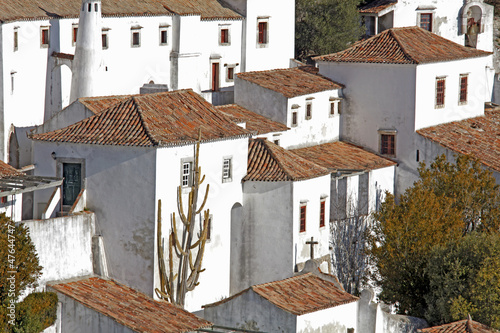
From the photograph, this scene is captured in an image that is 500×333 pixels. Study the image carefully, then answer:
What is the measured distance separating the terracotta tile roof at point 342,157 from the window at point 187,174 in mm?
10292

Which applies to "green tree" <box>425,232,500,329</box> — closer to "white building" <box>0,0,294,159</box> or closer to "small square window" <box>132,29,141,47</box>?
"white building" <box>0,0,294,159</box>

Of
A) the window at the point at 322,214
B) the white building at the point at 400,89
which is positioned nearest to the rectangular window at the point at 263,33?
the white building at the point at 400,89

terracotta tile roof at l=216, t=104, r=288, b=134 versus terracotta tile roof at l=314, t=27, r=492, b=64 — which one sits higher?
terracotta tile roof at l=314, t=27, r=492, b=64

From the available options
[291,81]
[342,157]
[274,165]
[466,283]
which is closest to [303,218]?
[274,165]

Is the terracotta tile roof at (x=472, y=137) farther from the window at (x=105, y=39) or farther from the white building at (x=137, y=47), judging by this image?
the window at (x=105, y=39)

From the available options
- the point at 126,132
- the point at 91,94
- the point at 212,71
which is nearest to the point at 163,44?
the point at 212,71

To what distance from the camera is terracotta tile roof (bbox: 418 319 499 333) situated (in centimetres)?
4584

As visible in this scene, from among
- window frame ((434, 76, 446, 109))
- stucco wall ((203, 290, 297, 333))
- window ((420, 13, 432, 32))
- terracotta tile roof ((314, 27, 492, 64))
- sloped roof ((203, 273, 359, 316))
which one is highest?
window ((420, 13, 432, 32))

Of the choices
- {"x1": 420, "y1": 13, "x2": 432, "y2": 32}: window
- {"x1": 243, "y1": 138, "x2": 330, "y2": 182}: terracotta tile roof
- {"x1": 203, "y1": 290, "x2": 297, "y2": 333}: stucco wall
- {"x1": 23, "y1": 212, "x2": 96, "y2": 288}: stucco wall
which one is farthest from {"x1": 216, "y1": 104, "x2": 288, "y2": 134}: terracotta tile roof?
{"x1": 420, "y1": 13, "x2": 432, "y2": 32}: window

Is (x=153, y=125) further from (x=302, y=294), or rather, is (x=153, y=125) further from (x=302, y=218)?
(x=302, y=294)

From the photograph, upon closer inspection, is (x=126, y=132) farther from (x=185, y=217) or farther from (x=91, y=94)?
(x=91, y=94)

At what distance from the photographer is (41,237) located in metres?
44.7

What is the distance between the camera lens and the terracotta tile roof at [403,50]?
206 feet

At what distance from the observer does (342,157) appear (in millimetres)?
60844
